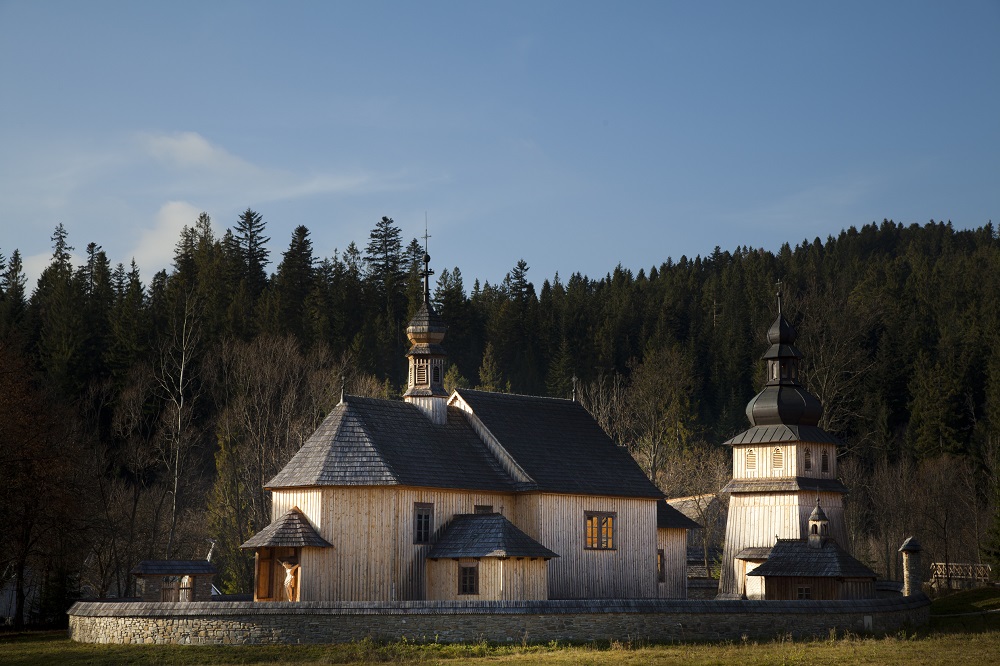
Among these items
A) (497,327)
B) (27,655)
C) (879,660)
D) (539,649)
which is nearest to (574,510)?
(539,649)

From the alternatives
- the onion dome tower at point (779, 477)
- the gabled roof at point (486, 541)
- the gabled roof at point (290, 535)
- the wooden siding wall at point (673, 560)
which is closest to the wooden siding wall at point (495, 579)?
the gabled roof at point (486, 541)

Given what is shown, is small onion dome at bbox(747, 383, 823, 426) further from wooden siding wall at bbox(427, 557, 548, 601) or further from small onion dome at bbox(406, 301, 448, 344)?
wooden siding wall at bbox(427, 557, 548, 601)

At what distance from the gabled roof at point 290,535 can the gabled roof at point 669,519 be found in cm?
1463

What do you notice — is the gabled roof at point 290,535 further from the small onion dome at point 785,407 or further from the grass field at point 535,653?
the small onion dome at point 785,407

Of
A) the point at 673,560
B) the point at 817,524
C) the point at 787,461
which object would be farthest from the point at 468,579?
the point at 787,461

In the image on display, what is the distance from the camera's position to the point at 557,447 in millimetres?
45594

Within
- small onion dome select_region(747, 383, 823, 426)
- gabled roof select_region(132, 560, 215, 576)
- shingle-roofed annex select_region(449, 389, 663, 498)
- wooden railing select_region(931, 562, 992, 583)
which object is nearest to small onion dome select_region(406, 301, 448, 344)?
shingle-roofed annex select_region(449, 389, 663, 498)

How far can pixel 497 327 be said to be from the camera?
4313 inches

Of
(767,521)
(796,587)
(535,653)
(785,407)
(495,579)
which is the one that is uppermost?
(785,407)

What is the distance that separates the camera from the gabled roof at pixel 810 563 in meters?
43.3

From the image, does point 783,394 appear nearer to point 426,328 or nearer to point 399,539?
point 426,328

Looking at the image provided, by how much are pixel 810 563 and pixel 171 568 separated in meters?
21.5

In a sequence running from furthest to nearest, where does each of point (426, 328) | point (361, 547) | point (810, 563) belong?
point (426, 328) < point (810, 563) < point (361, 547)

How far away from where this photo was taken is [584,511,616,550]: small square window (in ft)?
144
